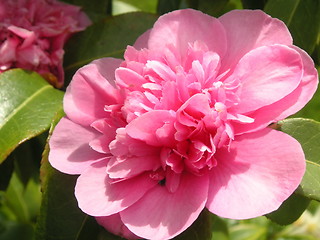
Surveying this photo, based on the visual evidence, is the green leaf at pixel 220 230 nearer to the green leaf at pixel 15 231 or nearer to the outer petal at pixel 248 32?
the green leaf at pixel 15 231

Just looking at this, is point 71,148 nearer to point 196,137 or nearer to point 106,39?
point 196,137

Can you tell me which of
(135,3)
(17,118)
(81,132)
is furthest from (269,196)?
(135,3)

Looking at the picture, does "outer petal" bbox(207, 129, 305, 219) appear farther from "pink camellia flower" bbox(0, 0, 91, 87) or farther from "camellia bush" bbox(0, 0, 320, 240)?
"pink camellia flower" bbox(0, 0, 91, 87)

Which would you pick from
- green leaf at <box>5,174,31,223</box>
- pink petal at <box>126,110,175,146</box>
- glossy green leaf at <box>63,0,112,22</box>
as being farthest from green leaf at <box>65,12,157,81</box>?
green leaf at <box>5,174,31,223</box>

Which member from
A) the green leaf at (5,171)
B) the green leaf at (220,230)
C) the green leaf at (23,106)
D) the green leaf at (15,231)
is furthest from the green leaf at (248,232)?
the green leaf at (23,106)

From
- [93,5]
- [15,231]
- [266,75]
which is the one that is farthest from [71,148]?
[15,231]

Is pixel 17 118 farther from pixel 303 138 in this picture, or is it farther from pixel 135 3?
pixel 135 3

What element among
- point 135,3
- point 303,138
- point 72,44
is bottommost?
point 135,3

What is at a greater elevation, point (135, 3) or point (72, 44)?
point (72, 44)
